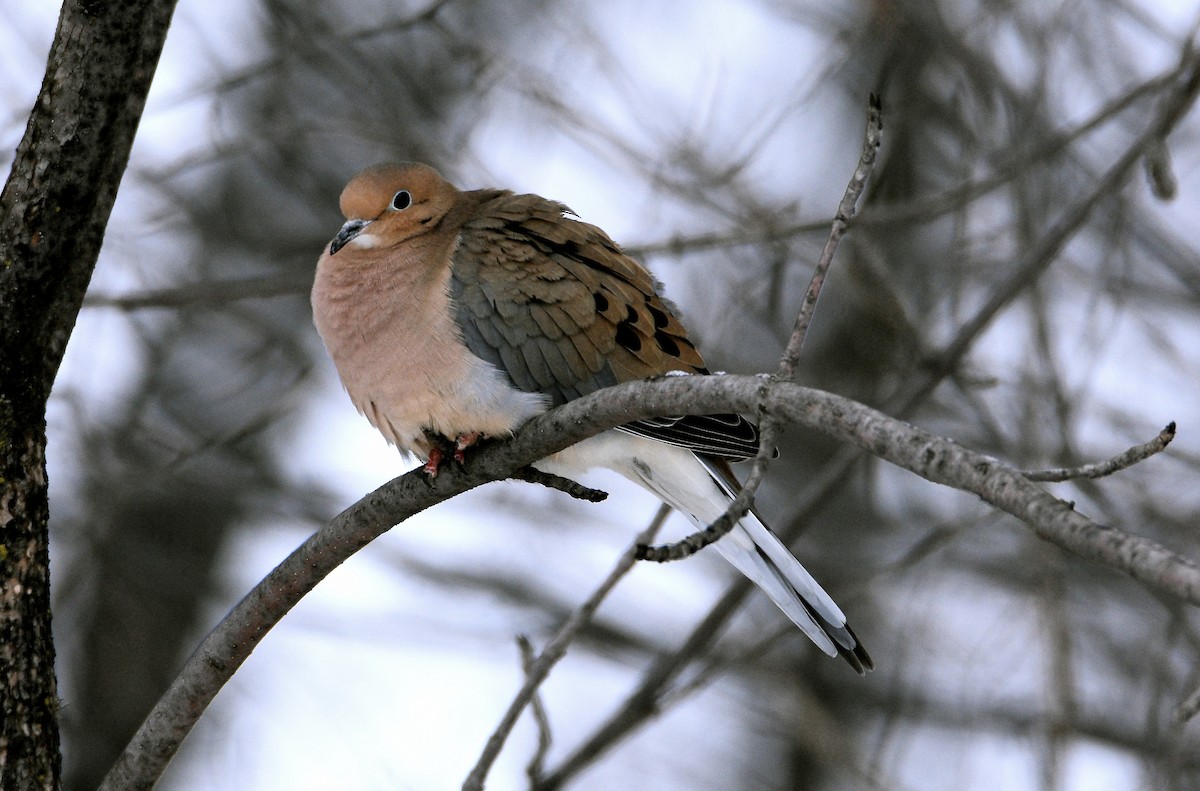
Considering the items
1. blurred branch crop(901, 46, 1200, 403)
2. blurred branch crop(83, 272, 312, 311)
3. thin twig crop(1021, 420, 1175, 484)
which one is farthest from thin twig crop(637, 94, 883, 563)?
blurred branch crop(83, 272, 312, 311)

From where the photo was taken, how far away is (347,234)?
3.70 metres

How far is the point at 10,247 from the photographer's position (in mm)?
2387

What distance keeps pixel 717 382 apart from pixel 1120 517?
11.1 ft

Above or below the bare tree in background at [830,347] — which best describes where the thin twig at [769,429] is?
below

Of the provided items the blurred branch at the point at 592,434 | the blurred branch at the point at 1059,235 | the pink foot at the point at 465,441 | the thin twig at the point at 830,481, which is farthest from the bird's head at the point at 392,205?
the blurred branch at the point at 1059,235

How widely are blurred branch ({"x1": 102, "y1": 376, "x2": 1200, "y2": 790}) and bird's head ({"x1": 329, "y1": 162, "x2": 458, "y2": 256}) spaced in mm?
935

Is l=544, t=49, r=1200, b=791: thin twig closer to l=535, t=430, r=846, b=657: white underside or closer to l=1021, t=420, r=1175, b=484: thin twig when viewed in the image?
l=535, t=430, r=846, b=657: white underside

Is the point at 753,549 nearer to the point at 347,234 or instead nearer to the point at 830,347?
the point at 347,234

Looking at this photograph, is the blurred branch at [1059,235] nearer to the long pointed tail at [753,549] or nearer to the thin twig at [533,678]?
the long pointed tail at [753,549]

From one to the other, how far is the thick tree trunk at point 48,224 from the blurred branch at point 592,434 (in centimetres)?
30

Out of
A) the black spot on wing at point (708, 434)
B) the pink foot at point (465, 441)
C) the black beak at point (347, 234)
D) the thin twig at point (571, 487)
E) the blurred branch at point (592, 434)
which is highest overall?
the black beak at point (347, 234)

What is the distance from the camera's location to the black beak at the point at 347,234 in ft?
12.1

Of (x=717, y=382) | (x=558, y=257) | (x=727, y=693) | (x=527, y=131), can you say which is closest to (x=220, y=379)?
(x=527, y=131)

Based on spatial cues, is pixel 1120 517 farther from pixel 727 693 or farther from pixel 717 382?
pixel 717 382
